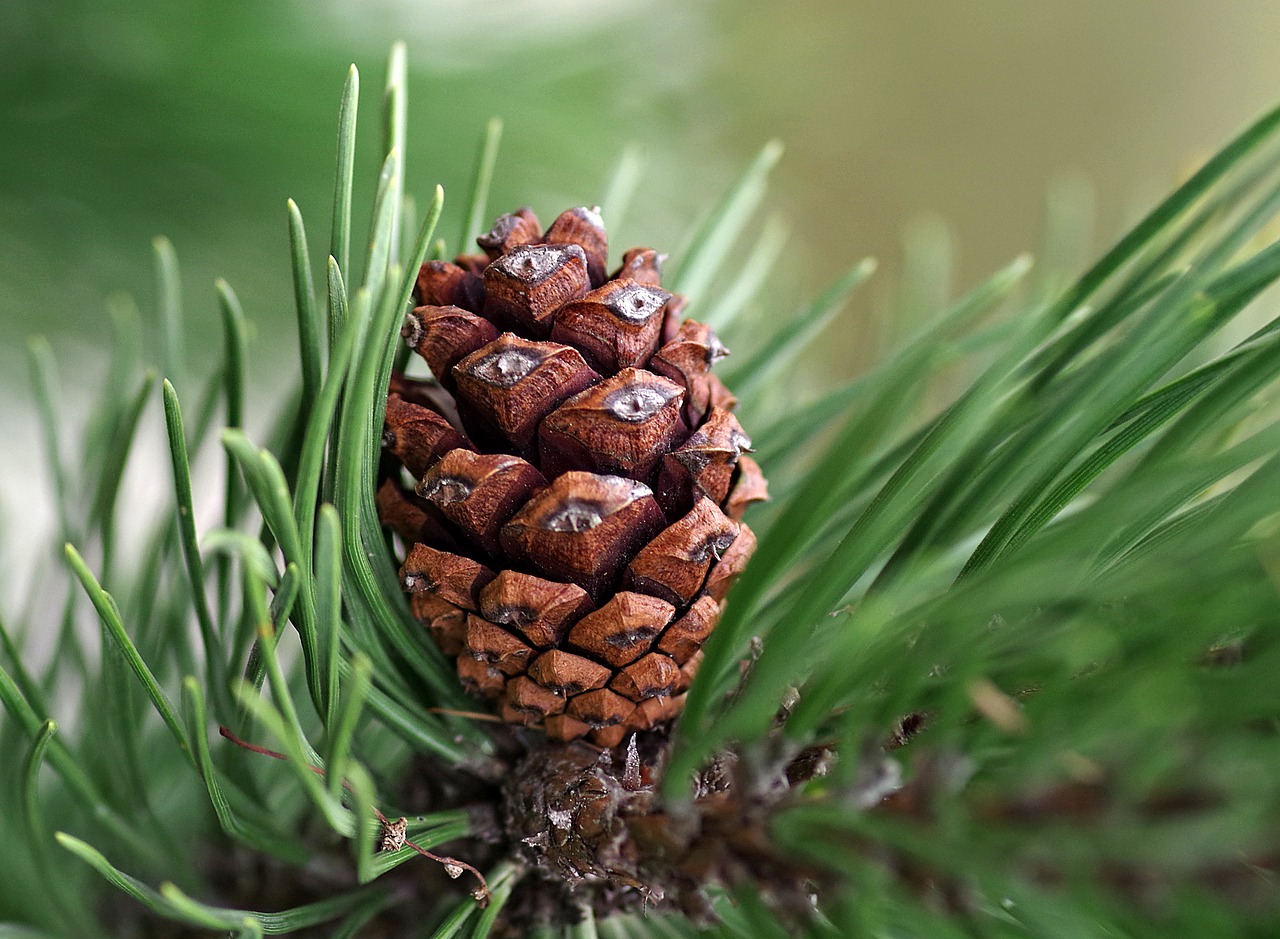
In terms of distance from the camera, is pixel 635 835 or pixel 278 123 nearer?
pixel 635 835

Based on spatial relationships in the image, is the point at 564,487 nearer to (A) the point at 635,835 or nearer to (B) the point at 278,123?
(A) the point at 635,835

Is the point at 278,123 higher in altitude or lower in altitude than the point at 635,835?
higher

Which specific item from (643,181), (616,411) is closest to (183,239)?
(643,181)

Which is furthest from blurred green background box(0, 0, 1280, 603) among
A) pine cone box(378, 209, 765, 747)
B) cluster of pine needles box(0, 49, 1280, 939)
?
pine cone box(378, 209, 765, 747)

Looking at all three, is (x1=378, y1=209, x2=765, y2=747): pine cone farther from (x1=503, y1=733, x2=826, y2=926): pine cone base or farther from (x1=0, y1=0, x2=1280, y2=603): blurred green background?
(x1=0, y1=0, x2=1280, y2=603): blurred green background

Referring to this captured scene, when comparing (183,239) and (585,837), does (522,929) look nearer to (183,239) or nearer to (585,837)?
(585,837)

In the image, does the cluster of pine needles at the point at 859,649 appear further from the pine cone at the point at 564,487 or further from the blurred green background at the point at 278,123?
the blurred green background at the point at 278,123

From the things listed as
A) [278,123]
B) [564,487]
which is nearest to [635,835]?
[564,487]

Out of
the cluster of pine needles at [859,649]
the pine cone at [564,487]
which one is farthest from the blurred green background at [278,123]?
the pine cone at [564,487]
